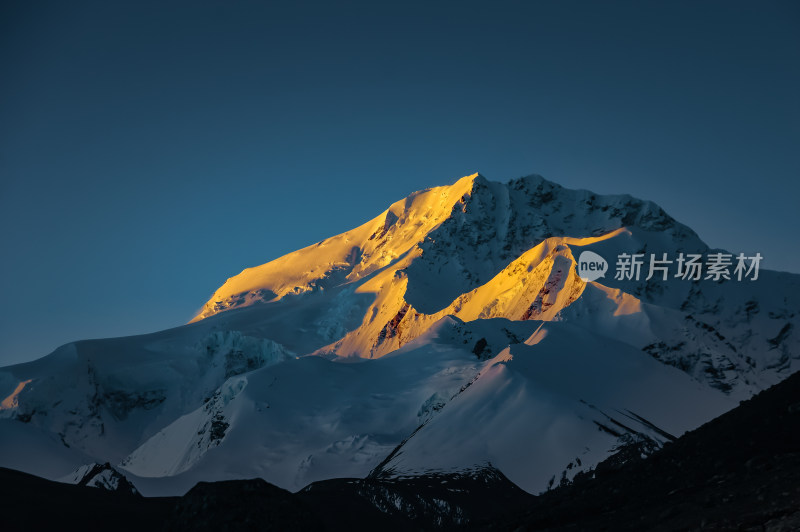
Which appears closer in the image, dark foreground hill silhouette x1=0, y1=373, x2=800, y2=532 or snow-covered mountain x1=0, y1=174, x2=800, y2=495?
dark foreground hill silhouette x1=0, y1=373, x2=800, y2=532

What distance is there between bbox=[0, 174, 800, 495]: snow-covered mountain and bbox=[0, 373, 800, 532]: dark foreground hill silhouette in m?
33.9

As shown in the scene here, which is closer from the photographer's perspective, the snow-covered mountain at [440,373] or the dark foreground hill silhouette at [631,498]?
the dark foreground hill silhouette at [631,498]

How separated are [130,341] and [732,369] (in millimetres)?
135438

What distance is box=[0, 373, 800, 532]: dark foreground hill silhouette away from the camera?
740 inches

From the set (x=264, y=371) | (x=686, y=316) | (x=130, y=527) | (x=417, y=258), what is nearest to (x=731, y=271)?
(x=686, y=316)

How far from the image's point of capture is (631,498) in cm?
2328

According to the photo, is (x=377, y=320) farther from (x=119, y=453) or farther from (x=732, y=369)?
(x=732, y=369)

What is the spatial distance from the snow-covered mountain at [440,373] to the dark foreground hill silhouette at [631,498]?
3386 cm

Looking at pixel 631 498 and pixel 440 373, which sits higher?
pixel 440 373

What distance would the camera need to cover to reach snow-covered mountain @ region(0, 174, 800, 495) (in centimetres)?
7269

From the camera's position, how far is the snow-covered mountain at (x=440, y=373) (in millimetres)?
72688

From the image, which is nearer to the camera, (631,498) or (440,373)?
(631,498)

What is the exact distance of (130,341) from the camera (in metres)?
185

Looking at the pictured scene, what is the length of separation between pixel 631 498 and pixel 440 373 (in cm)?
7404
